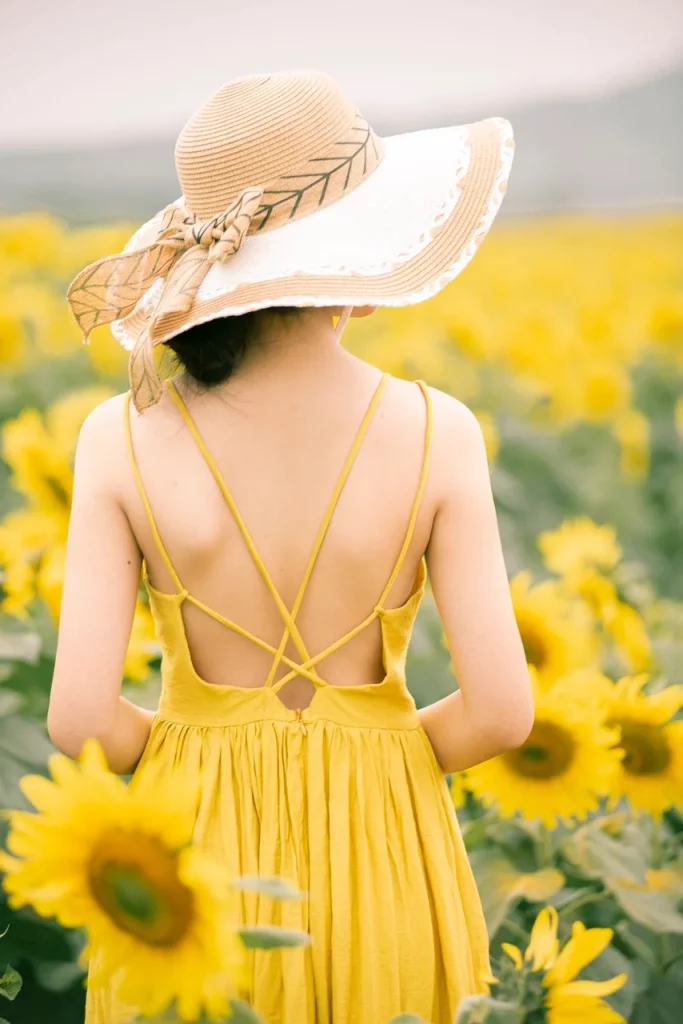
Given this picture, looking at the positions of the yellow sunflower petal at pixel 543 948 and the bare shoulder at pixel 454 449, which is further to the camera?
the bare shoulder at pixel 454 449

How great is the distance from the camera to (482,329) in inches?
166

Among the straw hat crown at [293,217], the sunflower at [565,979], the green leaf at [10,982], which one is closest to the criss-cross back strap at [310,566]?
the straw hat crown at [293,217]

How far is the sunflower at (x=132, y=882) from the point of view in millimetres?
801

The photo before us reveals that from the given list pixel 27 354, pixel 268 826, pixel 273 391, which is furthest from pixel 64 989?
pixel 27 354

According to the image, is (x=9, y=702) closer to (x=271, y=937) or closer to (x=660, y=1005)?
(x=660, y=1005)

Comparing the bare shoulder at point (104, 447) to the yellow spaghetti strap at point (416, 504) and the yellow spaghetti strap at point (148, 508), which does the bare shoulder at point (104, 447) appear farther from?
the yellow spaghetti strap at point (416, 504)

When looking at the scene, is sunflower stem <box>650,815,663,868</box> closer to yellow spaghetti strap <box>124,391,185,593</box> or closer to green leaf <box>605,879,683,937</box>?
green leaf <box>605,879,683,937</box>

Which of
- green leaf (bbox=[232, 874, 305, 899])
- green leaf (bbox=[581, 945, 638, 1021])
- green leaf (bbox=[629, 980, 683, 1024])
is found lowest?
green leaf (bbox=[629, 980, 683, 1024])

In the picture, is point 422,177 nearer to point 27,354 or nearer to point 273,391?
point 273,391

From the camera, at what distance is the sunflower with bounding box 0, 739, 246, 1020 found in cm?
80

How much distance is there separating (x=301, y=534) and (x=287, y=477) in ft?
0.18

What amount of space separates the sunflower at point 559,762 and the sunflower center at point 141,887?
87cm

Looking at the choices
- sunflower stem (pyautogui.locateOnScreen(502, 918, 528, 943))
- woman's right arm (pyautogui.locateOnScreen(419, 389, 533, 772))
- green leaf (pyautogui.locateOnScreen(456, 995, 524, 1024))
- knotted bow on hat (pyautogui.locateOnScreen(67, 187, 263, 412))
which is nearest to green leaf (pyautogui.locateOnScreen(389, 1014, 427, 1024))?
green leaf (pyautogui.locateOnScreen(456, 995, 524, 1024))

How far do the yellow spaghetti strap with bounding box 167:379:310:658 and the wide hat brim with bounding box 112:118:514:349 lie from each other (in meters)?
0.07
